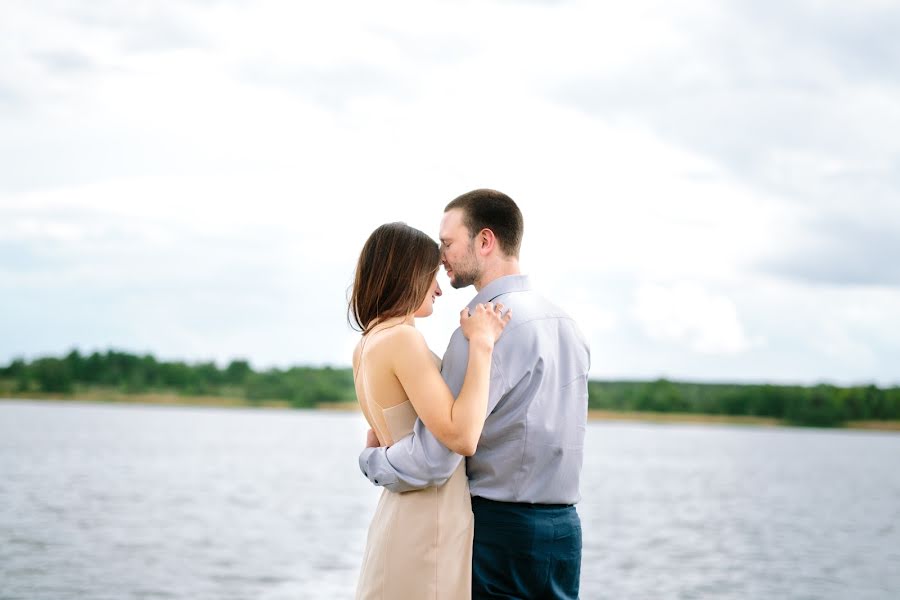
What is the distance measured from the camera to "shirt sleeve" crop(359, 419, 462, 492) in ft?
8.96

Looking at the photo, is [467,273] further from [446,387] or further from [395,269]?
[446,387]

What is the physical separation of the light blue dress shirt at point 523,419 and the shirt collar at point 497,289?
0.04 meters

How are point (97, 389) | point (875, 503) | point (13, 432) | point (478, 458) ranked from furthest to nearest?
1. point (97, 389)
2. point (13, 432)
3. point (875, 503)
4. point (478, 458)

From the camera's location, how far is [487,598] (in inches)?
114

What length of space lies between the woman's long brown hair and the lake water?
398 cm

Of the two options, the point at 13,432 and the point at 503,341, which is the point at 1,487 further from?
the point at 13,432

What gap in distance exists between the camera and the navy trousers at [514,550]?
290cm

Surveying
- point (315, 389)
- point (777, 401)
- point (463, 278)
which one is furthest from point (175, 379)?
point (463, 278)

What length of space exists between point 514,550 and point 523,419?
14.8 inches

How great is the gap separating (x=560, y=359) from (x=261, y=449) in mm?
55484

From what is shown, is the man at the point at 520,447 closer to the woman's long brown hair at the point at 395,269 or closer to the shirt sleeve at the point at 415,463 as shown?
the shirt sleeve at the point at 415,463

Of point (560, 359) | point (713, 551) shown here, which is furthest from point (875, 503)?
point (560, 359)

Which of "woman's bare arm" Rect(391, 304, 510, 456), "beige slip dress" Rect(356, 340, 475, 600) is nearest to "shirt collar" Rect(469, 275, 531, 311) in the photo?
"woman's bare arm" Rect(391, 304, 510, 456)

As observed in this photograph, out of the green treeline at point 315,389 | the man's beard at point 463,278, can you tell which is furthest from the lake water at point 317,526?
the green treeline at point 315,389
